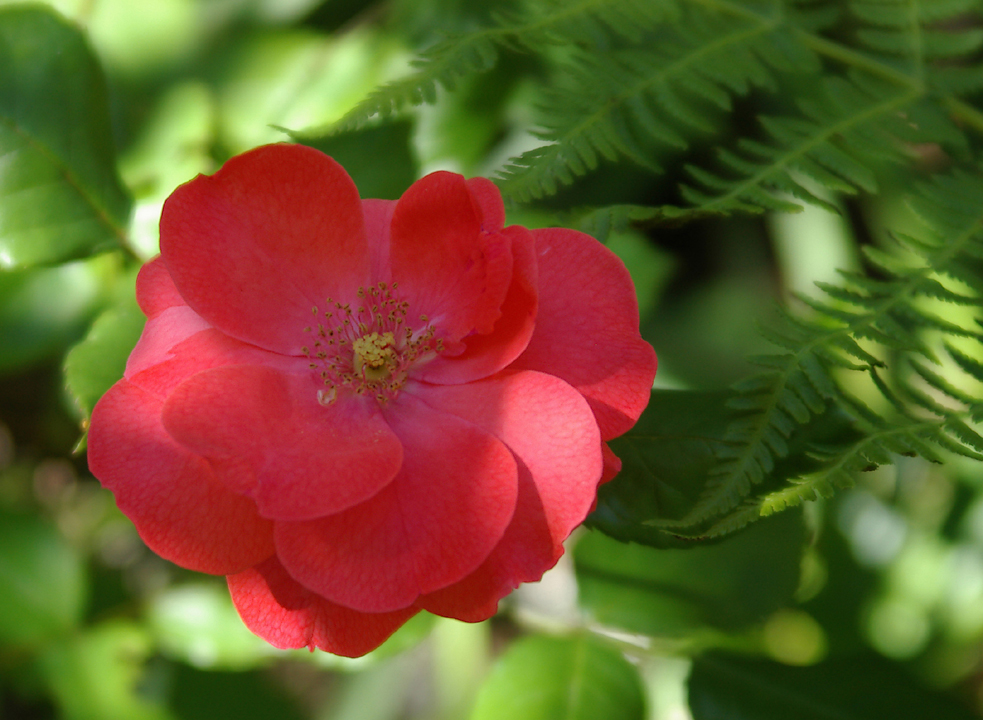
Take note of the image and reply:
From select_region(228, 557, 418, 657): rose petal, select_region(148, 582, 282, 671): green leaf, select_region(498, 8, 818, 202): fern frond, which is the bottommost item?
select_region(148, 582, 282, 671): green leaf

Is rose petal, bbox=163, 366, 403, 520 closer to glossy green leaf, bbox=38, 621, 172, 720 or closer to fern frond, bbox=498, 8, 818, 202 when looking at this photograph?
fern frond, bbox=498, 8, 818, 202

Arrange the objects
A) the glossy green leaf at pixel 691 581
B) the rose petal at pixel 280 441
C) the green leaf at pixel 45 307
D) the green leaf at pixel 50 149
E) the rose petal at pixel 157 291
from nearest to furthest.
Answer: the rose petal at pixel 280 441 < the rose petal at pixel 157 291 < the green leaf at pixel 50 149 < the glossy green leaf at pixel 691 581 < the green leaf at pixel 45 307

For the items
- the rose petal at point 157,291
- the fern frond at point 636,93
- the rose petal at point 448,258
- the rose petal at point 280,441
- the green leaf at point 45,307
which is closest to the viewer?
the rose petal at point 280,441

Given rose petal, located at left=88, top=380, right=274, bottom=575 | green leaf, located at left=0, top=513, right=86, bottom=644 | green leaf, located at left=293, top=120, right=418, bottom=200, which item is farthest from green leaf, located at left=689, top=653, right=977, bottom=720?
green leaf, located at left=0, top=513, right=86, bottom=644

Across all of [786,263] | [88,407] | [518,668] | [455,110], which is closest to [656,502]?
[518,668]

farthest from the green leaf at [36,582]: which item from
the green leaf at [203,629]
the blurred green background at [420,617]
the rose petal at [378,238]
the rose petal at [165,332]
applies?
the rose petal at [378,238]

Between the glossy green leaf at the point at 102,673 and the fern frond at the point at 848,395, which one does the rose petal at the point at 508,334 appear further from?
the glossy green leaf at the point at 102,673

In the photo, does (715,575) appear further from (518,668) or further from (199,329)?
(199,329)
